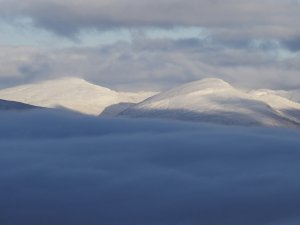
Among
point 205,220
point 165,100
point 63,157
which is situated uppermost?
point 165,100

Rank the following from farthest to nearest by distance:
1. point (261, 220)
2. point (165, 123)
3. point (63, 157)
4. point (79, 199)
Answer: point (165, 123), point (63, 157), point (79, 199), point (261, 220)

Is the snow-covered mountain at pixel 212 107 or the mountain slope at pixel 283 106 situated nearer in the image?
the snow-covered mountain at pixel 212 107

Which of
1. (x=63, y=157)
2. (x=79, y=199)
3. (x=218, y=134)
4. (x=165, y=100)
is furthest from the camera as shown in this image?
(x=165, y=100)

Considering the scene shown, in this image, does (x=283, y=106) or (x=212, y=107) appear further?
(x=283, y=106)

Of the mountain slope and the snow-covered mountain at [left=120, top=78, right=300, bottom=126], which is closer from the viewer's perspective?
the snow-covered mountain at [left=120, top=78, right=300, bottom=126]

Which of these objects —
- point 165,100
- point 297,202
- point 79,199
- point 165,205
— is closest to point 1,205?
point 79,199

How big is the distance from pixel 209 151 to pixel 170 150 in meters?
3.07

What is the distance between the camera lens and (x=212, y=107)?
520 ft

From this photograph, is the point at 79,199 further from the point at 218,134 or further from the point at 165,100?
the point at 165,100

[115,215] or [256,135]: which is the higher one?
[256,135]

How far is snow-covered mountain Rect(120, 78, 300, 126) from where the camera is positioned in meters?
149

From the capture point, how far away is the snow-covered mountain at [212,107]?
149 m

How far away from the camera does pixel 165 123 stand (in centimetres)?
8112

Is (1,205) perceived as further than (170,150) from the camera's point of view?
No
